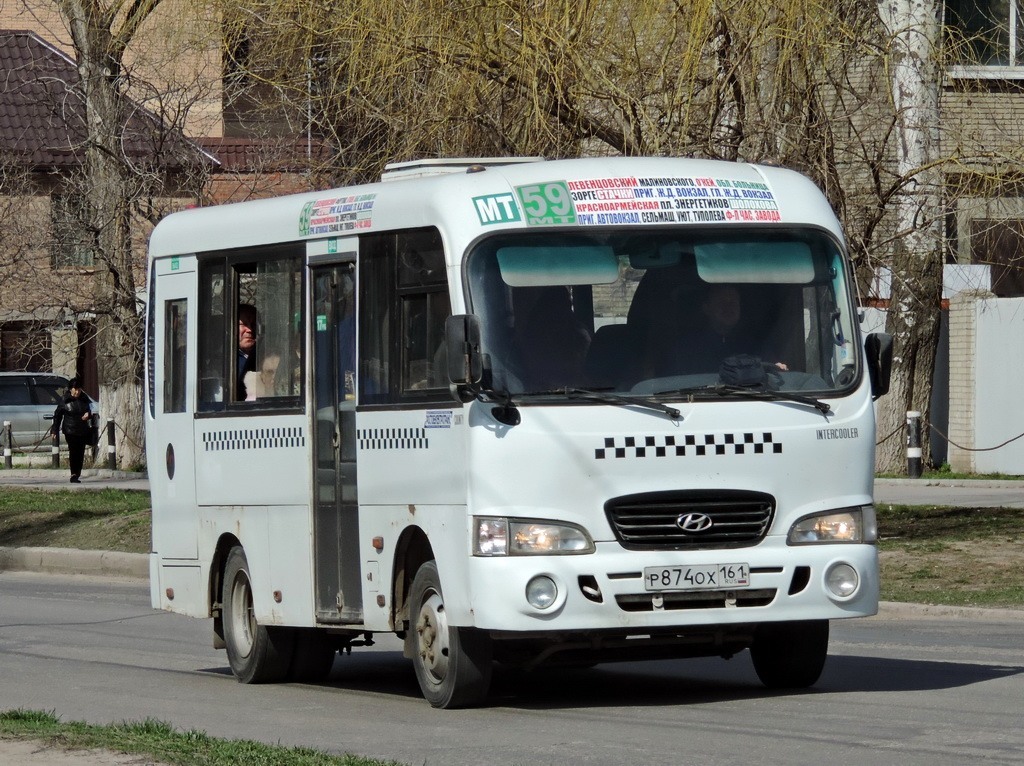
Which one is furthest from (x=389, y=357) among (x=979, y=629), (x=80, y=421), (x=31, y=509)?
(x=80, y=421)

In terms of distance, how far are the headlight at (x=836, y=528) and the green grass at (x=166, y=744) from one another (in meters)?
2.83

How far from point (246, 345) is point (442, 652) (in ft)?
9.31

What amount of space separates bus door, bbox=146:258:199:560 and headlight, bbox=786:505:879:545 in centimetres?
426

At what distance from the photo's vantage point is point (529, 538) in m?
9.46

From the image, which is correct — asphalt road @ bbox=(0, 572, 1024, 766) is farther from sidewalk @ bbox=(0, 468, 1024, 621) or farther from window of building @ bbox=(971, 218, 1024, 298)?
window of building @ bbox=(971, 218, 1024, 298)

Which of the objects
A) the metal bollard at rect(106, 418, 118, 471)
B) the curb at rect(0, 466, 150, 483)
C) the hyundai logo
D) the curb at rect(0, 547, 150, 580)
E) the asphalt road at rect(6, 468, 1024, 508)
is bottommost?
the curb at rect(0, 547, 150, 580)

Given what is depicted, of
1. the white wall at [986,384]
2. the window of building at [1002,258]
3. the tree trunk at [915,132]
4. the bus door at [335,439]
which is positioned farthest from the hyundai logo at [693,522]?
the white wall at [986,384]

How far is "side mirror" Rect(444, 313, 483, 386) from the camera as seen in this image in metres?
9.41

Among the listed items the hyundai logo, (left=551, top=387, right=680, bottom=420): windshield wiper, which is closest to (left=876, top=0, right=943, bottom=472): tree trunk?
(left=551, top=387, right=680, bottom=420): windshield wiper

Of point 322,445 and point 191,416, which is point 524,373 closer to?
point 322,445

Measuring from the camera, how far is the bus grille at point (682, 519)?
9539mm

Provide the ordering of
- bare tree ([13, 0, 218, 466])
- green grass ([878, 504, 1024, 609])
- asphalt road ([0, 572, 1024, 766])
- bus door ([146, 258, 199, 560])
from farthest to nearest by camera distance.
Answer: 1. bare tree ([13, 0, 218, 466])
2. green grass ([878, 504, 1024, 609])
3. bus door ([146, 258, 199, 560])
4. asphalt road ([0, 572, 1024, 766])

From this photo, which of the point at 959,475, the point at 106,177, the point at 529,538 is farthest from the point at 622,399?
the point at 959,475

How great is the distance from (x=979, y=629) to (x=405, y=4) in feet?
22.3
